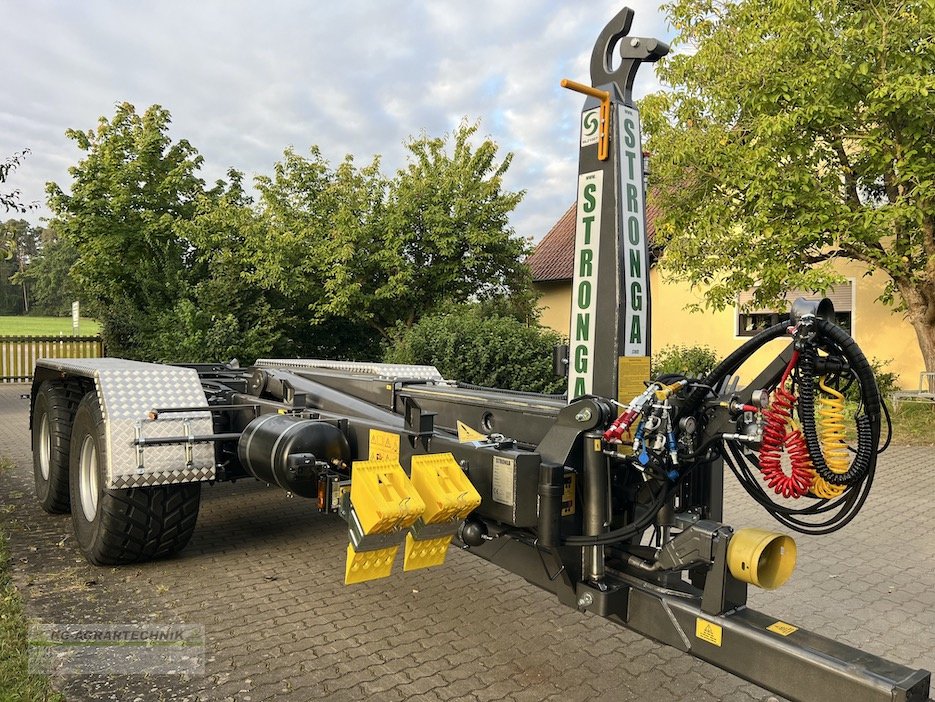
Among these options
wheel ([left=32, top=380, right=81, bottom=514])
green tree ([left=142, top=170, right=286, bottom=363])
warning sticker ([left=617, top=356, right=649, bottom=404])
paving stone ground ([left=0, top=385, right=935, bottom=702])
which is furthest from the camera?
green tree ([left=142, top=170, right=286, bottom=363])

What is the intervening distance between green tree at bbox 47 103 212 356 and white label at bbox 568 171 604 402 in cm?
1588

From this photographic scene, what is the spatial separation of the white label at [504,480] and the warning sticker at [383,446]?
0.72 m

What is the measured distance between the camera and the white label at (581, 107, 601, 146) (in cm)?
324

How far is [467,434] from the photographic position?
3.51 m

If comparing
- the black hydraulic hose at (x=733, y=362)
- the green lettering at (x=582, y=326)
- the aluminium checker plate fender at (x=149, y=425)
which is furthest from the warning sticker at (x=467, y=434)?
the aluminium checker plate fender at (x=149, y=425)

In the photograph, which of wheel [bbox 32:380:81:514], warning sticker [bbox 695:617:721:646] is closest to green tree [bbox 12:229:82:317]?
wheel [bbox 32:380:81:514]

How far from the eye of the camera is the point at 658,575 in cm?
271

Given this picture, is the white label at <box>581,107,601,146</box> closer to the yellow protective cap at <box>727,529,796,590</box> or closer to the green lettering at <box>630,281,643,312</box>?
the green lettering at <box>630,281,643,312</box>

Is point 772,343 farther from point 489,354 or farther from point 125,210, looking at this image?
point 125,210

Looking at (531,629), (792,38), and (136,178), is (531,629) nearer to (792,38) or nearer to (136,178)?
(792,38)

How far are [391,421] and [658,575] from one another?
185 cm

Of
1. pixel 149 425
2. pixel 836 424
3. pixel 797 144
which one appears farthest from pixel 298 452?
pixel 797 144

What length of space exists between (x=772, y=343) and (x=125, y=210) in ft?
51.2

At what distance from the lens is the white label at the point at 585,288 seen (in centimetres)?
317
